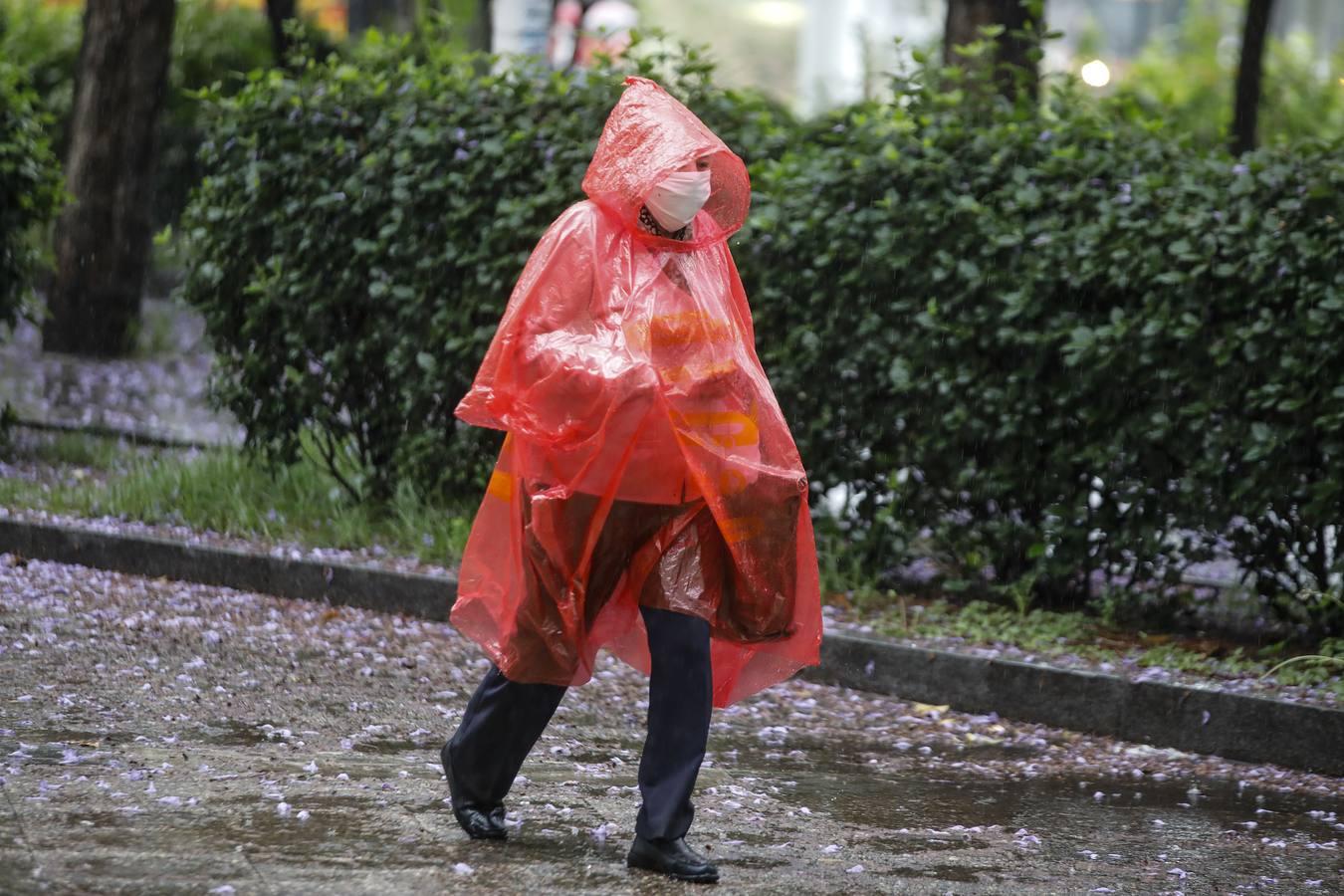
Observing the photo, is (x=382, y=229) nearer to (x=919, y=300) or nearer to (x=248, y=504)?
(x=248, y=504)

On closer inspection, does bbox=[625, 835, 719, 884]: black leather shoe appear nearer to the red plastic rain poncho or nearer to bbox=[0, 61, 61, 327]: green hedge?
the red plastic rain poncho

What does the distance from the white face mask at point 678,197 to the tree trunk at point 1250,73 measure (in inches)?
338

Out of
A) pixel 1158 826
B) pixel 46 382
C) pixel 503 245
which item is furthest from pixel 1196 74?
pixel 1158 826

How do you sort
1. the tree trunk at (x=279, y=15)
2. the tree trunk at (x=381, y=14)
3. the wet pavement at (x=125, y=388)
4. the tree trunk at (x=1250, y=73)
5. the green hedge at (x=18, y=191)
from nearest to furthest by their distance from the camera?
the green hedge at (x=18, y=191), the wet pavement at (x=125, y=388), the tree trunk at (x=1250, y=73), the tree trunk at (x=279, y=15), the tree trunk at (x=381, y=14)

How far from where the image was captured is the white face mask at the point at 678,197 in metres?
4.03

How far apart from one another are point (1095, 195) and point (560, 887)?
3.84 metres

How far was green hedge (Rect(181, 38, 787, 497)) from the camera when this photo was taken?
7676 millimetres

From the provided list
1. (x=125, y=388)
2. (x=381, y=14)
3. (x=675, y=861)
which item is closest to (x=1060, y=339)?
(x=675, y=861)

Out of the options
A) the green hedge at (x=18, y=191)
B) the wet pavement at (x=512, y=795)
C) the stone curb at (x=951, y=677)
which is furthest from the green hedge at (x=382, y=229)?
the wet pavement at (x=512, y=795)

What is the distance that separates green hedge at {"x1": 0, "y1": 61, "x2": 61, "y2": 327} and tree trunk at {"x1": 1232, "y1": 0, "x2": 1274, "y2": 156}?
744 centimetres

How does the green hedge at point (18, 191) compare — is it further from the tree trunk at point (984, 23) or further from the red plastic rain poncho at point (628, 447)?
the red plastic rain poncho at point (628, 447)

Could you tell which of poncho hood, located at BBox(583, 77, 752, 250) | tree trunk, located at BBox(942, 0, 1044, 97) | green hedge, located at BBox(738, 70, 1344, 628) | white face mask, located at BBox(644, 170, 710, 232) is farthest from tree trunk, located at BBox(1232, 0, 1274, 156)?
white face mask, located at BBox(644, 170, 710, 232)

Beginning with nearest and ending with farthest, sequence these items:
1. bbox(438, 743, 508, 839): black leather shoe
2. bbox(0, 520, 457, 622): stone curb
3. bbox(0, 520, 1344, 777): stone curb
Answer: bbox(438, 743, 508, 839): black leather shoe < bbox(0, 520, 1344, 777): stone curb < bbox(0, 520, 457, 622): stone curb

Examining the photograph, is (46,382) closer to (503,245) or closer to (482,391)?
(503,245)
